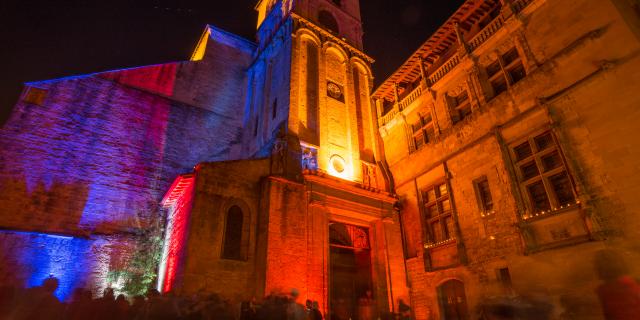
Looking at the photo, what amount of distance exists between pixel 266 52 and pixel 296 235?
1107 cm

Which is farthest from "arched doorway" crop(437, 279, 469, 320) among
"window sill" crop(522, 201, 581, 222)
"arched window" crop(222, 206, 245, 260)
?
"arched window" crop(222, 206, 245, 260)

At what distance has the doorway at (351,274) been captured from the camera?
12.5 metres

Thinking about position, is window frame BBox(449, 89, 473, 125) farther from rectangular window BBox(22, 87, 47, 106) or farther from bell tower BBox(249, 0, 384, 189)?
rectangular window BBox(22, 87, 47, 106)

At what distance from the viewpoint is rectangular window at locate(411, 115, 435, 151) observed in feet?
47.3

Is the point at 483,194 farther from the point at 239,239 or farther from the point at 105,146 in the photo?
the point at 105,146

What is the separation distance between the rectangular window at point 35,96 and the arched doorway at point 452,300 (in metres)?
16.6

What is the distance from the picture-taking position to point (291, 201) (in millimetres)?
11914

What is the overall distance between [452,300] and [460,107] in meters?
7.21

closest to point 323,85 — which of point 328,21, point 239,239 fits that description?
point 328,21

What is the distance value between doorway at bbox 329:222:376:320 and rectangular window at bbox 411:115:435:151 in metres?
4.49

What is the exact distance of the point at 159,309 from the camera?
3863 millimetres

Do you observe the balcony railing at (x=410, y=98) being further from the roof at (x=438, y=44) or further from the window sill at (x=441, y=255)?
the window sill at (x=441, y=255)

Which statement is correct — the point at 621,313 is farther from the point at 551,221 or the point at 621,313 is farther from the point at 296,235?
the point at 296,235

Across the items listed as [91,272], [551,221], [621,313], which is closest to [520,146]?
[551,221]
